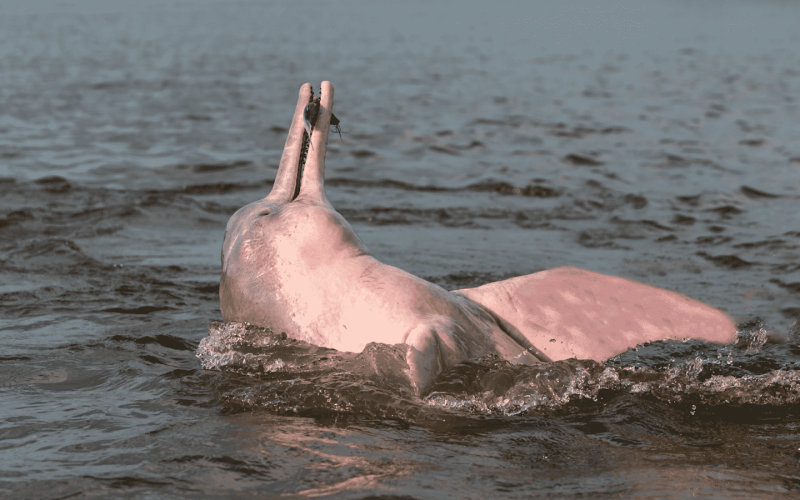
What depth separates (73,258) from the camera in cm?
734

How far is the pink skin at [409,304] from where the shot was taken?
398cm

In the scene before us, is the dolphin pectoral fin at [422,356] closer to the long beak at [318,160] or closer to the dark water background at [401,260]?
the dark water background at [401,260]

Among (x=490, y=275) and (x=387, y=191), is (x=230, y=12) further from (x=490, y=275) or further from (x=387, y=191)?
(x=490, y=275)

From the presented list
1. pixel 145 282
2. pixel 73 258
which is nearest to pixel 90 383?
pixel 145 282

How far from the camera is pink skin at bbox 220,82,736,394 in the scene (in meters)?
3.98

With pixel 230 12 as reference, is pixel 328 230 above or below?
below

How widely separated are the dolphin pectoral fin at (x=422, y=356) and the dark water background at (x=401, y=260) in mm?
116

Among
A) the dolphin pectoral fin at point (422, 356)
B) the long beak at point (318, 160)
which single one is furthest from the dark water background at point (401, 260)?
the long beak at point (318, 160)

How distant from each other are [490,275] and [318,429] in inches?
153

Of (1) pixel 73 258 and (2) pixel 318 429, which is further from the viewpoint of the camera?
(1) pixel 73 258

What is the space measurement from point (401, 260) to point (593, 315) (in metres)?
3.49

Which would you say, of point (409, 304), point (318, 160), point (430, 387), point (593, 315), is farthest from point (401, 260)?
point (430, 387)

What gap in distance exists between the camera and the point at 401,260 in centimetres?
778

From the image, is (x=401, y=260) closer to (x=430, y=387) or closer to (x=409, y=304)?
(x=409, y=304)
